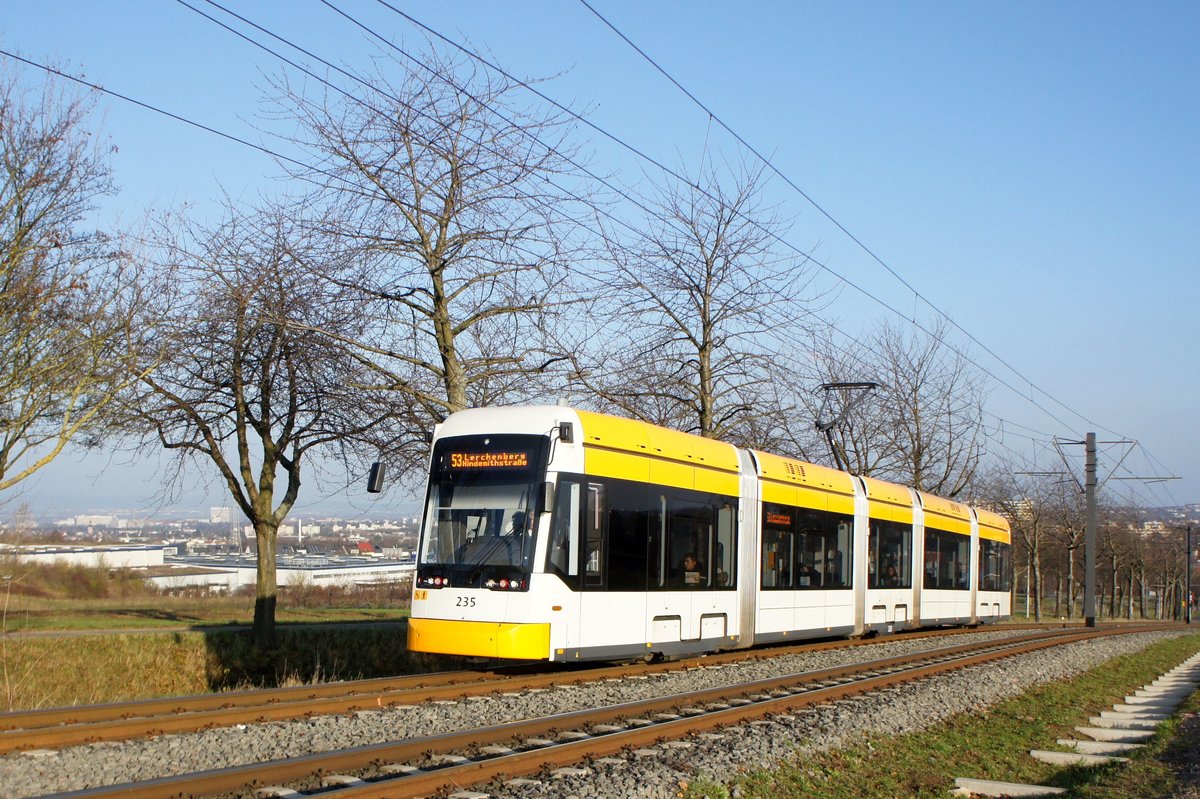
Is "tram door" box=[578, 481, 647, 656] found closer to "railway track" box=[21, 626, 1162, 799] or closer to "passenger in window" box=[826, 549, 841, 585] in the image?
"railway track" box=[21, 626, 1162, 799]

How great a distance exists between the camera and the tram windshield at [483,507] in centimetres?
1364

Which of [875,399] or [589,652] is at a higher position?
[875,399]

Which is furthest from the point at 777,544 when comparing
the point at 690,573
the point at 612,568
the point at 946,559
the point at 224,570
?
the point at 224,570

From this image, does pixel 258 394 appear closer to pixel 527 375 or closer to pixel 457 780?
pixel 527 375

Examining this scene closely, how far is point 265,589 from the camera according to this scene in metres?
24.1

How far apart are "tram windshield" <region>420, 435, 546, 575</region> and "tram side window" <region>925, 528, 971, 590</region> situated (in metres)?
15.9

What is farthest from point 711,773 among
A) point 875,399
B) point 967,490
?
point 967,490

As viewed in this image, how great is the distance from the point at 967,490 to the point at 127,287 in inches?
1619

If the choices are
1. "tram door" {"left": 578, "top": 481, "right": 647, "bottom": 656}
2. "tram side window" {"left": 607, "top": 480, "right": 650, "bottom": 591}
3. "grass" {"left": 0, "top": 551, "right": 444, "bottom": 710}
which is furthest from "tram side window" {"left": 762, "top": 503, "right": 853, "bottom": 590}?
"grass" {"left": 0, "top": 551, "right": 444, "bottom": 710}

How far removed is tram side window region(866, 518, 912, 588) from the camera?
23.7 metres

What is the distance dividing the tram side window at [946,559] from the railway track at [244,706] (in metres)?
14.3

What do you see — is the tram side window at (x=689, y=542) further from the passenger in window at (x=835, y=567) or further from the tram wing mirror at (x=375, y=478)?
the passenger in window at (x=835, y=567)

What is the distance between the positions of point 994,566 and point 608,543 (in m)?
21.9

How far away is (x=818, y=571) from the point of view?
2088cm
